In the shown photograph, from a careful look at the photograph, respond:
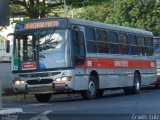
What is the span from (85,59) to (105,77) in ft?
7.87

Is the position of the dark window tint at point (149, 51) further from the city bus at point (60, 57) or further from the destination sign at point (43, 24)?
the destination sign at point (43, 24)

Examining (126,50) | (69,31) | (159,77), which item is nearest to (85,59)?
(69,31)

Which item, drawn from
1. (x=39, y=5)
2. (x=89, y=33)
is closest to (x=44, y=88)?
(x=89, y=33)

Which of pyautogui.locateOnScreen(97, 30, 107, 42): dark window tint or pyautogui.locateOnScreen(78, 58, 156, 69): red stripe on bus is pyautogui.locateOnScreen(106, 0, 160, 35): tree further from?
pyautogui.locateOnScreen(97, 30, 107, 42): dark window tint

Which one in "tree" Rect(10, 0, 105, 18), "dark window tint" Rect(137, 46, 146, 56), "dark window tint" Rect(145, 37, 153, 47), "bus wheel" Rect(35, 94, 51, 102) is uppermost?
"tree" Rect(10, 0, 105, 18)

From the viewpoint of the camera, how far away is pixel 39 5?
29516 mm

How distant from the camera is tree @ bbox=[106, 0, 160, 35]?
57312 mm

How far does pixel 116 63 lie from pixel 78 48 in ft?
13.5

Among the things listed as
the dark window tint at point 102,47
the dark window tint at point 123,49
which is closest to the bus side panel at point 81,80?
the dark window tint at point 102,47

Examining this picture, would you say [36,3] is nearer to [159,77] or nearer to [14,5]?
[14,5]

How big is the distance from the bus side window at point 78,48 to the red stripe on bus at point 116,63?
0.32 metres

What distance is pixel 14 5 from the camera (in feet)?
102

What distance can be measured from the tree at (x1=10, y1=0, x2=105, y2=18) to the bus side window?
876 cm

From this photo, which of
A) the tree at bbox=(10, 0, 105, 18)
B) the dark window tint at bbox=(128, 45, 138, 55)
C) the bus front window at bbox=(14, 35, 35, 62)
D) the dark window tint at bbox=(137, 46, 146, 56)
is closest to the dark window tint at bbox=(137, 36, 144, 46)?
the dark window tint at bbox=(137, 46, 146, 56)
